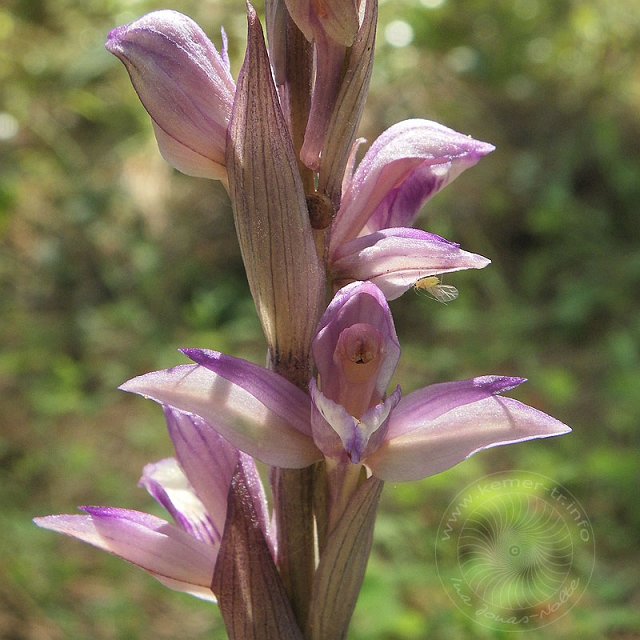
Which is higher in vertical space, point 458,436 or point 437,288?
point 437,288

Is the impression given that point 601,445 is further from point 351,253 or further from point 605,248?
point 351,253

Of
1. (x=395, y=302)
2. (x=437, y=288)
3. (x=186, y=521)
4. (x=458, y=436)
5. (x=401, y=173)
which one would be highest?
(x=401, y=173)

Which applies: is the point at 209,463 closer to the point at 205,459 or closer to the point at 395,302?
the point at 205,459

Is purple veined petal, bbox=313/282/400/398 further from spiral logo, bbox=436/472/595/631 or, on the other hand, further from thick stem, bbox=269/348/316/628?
spiral logo, bbox=436/472/595/631

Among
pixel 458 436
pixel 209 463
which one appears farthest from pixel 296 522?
pixel 458 436

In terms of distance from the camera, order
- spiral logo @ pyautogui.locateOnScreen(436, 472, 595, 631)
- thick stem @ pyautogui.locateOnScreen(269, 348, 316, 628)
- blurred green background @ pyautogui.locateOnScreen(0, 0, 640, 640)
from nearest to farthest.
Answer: thick stem @ pyautogui.locateOnScreen(269, 348, 316, 628), spiral logo @ pyautogui.locateOnScreen(436, 472, 595, 631), blurred green background @ pyautogui.locateOnScreen(0, 0, 640, 640)

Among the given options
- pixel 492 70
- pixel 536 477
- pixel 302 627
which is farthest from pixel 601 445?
pixel 492 70

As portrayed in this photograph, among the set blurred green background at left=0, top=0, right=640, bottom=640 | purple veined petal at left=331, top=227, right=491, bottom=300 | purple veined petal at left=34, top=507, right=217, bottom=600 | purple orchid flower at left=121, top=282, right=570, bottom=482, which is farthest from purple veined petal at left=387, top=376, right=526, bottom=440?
blurred green background at left=0, top=0, right=640, bottom=640
